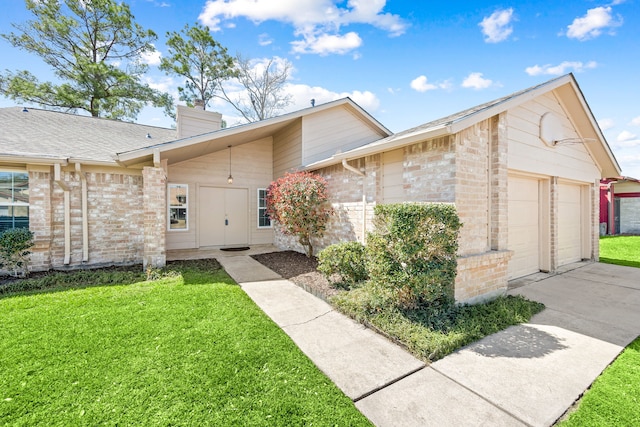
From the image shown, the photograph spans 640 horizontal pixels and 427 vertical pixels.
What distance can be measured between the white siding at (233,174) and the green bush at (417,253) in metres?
7.39

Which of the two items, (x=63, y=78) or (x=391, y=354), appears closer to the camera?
(x=391, y=354)

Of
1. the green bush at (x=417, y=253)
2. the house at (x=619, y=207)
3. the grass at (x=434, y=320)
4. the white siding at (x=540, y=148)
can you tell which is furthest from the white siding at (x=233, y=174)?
the house at (x=619, y=207)

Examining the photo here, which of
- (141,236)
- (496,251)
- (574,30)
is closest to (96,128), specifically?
(141,236)

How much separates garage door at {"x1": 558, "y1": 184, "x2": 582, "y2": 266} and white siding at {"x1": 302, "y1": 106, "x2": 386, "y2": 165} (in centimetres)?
669

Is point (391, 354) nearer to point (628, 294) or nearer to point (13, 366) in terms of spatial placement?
point (13, 366)

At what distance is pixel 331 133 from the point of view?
32.7ft

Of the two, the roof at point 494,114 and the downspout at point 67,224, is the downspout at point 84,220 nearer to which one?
the downspout at point 67,224

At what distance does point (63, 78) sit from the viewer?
1521cm

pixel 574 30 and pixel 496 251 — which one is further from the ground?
pixel 574 30

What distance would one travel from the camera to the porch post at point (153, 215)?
6594mm

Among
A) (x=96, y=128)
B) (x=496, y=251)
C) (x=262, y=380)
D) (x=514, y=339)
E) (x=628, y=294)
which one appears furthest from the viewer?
(x=96, y=128)

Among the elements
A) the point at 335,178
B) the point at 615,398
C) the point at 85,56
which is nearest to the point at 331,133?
the point at 335,178

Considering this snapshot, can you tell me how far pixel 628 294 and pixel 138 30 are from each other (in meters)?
24.5

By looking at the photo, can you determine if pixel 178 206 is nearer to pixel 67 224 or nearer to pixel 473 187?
pixel 67 224
